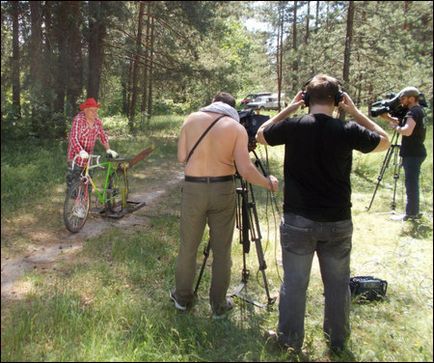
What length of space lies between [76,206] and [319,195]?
3.83 metres

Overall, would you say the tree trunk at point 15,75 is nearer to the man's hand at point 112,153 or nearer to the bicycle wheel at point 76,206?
the man's hand at point 112,153

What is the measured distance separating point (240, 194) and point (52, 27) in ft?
6.98

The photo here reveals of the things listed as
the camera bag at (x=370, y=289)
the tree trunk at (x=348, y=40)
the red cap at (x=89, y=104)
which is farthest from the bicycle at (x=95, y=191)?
the tree trunk at (x=348, y=40)

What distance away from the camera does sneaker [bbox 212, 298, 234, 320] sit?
3.82m

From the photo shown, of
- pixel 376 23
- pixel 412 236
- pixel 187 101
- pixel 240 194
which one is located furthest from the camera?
pixel 376 23

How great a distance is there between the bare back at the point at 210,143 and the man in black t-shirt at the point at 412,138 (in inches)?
144

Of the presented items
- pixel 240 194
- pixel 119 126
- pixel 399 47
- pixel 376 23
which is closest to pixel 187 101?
pixel 119 126

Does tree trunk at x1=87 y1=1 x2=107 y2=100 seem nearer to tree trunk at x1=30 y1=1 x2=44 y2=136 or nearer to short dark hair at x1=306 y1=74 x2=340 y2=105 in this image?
tree trunk at x1=30 y1=1 x2=44 y2=136

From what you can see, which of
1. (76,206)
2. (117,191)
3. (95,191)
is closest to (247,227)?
(76,206)

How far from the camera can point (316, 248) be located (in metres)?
3.22

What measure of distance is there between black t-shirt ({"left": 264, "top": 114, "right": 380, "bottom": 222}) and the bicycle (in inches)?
91.9

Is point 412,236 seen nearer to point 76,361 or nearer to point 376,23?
point 376,23

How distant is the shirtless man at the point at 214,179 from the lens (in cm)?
356

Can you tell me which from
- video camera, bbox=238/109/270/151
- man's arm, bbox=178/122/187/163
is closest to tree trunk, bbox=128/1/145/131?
man's arm, bbox=178/122/187/163
